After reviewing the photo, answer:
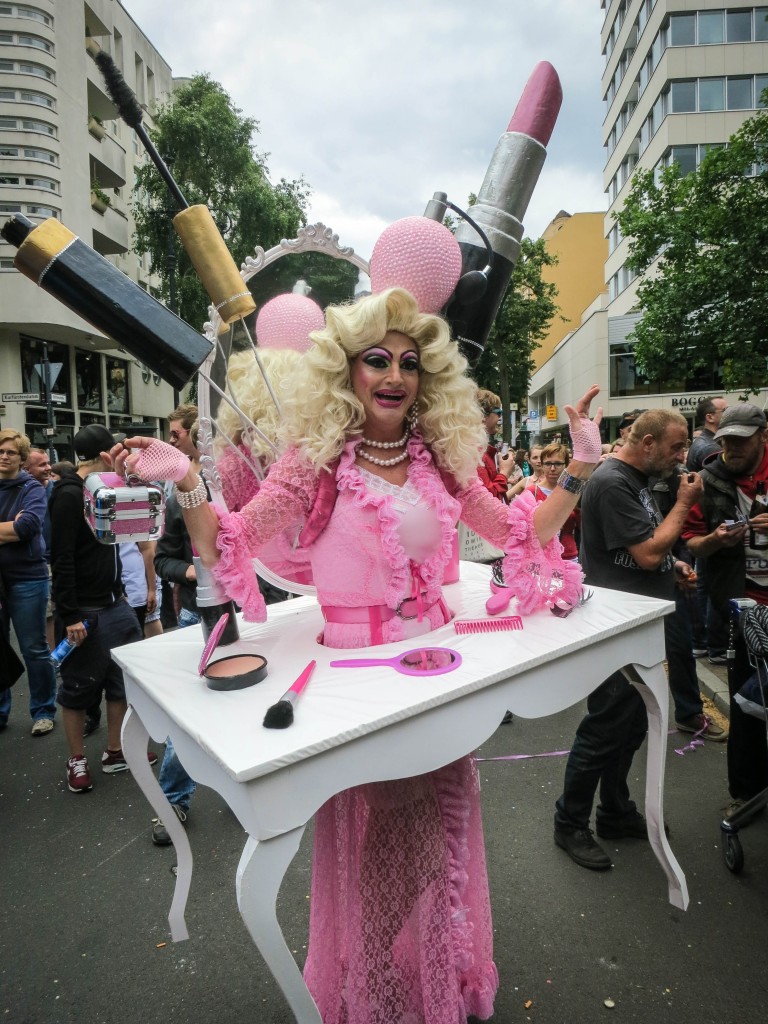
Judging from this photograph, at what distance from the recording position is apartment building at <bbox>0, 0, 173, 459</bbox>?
55.4 feet

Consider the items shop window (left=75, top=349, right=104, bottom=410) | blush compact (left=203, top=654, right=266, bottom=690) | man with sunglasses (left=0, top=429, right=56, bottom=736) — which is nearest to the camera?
blush compact (left=203, top=654, right=266, bottom=690)

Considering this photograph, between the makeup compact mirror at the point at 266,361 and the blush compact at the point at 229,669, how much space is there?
0.39m

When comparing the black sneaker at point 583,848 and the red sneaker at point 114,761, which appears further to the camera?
the red sneaker at point 114,761

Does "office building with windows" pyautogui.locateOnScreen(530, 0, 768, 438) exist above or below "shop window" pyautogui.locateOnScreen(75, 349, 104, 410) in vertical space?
above

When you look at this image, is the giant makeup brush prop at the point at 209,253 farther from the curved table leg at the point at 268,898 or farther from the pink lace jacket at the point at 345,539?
the curved table leg at the point at 268,898

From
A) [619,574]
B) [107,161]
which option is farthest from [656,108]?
[619,574]

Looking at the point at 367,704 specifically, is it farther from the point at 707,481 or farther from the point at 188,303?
the point at 188,303

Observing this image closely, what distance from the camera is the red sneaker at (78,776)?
3410mm

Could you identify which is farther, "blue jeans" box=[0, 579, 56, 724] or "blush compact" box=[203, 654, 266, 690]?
"blue jeans" box=[0, 579, 56, 724]

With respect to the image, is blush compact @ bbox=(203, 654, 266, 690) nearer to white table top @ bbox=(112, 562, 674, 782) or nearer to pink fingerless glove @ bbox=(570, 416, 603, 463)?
white table top @ bbox=(112, 562, 674, 782)

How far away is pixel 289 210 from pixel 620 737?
18.0 m

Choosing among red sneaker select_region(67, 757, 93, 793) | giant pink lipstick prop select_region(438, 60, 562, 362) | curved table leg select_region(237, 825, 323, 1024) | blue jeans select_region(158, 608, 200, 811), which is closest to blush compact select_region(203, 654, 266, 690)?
curved table leg select_region(237, 825, 323, 1024)

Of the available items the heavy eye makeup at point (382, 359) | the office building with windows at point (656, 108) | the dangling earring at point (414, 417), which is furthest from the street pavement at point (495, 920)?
the office building with windows at point (656, 108)

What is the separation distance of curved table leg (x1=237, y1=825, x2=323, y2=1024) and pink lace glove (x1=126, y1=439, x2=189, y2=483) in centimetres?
81
